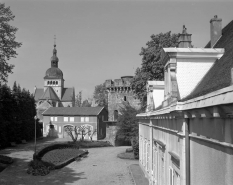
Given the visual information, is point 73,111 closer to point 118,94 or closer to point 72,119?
point 72,119

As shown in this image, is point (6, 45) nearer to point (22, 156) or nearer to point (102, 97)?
point (22, 156)

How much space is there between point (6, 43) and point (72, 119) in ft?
87.5

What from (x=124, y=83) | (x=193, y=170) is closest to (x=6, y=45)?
(x=193, y=170)

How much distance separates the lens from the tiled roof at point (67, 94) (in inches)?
3739

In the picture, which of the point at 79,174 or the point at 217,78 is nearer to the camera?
the point at 217,78

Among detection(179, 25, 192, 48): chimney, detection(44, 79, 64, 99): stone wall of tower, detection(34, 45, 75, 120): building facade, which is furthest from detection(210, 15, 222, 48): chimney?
detection(44, 79, 64, 99): stone wall of tower

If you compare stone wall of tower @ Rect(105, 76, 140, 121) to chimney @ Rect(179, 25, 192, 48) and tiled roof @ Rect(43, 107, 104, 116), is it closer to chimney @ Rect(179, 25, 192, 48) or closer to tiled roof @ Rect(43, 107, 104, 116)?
tiled roof @ Rect(43, 107, 104, 116)

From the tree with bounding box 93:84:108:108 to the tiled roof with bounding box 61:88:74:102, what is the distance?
2103cm

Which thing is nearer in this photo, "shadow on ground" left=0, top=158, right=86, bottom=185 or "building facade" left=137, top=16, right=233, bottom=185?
"building facade" left=137, top=16, right=233, bottom=185

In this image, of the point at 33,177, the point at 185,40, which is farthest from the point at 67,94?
the point at 185,40

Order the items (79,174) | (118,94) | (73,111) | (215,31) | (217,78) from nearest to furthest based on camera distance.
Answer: (217,78)
(215,31)
(79,174)
(73,111)
(118,94)

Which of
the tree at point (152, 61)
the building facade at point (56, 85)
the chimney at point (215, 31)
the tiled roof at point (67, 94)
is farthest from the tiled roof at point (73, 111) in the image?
the tiled roof at point (67, 94)

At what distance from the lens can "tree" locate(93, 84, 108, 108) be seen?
73.4 m

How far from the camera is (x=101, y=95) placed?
7475cm
